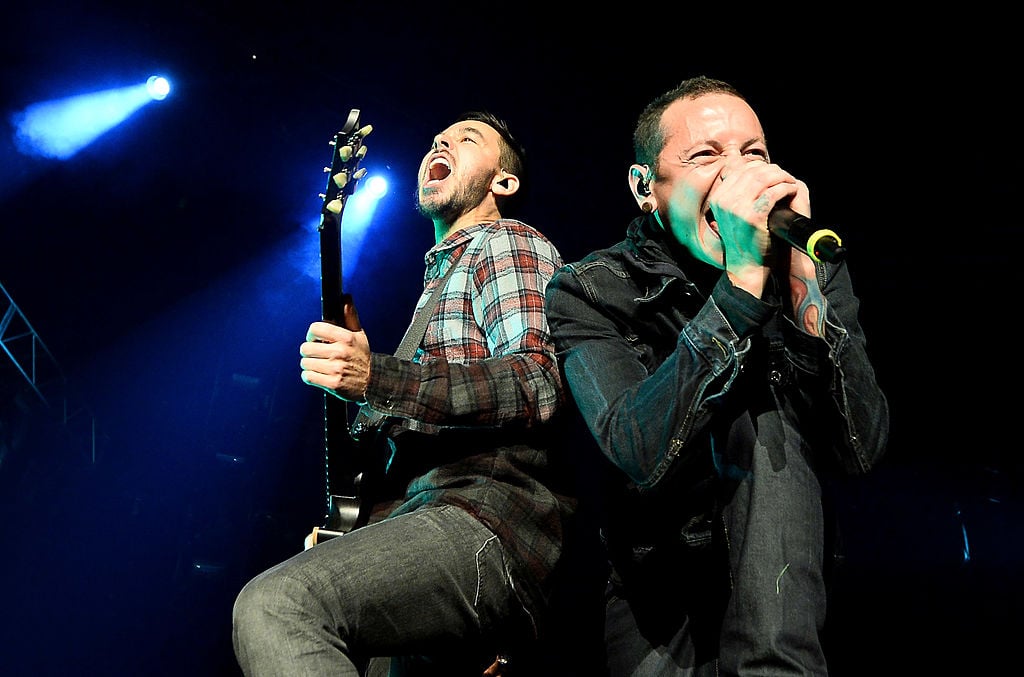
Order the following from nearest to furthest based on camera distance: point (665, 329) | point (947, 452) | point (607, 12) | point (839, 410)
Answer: point (839, 410) → point (665, 329) → point (947, 452) → point (607, 12)

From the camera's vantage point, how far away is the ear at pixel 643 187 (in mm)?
2281

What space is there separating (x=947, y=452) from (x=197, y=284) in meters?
5.52

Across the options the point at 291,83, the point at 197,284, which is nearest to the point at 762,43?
the point at 291,83

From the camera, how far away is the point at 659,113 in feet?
7.52

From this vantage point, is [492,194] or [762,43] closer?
[492,194]

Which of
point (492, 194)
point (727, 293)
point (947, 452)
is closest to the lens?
point (727, 293)

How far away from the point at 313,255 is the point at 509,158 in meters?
4.13

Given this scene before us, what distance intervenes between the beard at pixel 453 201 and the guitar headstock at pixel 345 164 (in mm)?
278

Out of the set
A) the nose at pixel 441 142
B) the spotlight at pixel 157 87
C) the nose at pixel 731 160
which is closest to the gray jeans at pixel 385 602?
the nose at pixel 731 160

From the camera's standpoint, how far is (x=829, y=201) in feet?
16.9

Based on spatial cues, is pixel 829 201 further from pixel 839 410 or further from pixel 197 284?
pixel 197 284

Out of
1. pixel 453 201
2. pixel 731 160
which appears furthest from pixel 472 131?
pixel 731 160

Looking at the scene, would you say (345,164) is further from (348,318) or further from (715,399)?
(715,399)

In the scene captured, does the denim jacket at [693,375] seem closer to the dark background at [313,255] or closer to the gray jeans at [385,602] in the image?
the gray jeans at [385,602]
